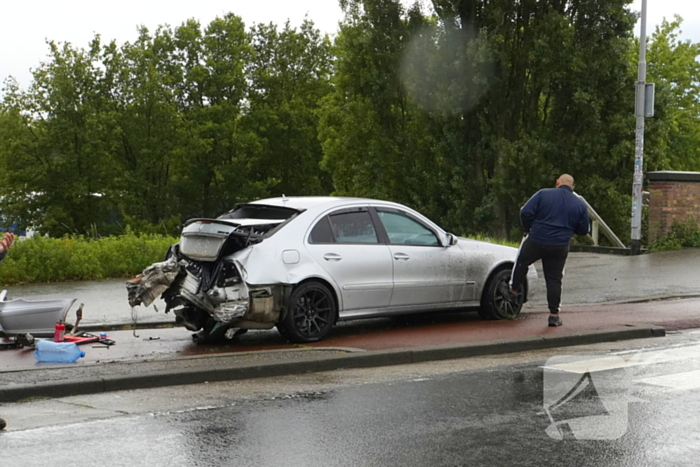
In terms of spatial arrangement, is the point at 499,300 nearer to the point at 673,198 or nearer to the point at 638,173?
the point at 638,173

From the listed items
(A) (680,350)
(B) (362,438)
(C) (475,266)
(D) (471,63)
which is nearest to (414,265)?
(C) (475,266)

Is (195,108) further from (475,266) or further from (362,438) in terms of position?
(362,438)

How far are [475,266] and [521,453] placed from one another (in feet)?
20.0

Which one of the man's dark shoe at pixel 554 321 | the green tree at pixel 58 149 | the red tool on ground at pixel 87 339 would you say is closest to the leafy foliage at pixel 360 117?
the green tree at pixel 58 149

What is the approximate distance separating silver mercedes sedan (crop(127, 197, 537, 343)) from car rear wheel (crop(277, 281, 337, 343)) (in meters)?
0.01

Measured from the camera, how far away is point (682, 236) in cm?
2202

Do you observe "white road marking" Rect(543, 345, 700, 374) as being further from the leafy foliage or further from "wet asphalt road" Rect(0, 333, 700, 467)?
the leafy foliage

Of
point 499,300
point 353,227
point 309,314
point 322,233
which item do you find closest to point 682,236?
point 499,300

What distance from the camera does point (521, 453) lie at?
5.60 m

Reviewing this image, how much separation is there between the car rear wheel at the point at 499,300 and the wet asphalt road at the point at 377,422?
313 centimetres

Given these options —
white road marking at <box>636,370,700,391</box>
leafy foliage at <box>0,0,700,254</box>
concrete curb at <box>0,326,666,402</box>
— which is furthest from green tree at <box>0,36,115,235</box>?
white road marking at <box>636,370,700,391</box>

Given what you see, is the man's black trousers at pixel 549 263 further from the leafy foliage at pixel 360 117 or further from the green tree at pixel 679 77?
the green tree at pixel 679 77

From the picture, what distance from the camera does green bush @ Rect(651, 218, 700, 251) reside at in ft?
71.6

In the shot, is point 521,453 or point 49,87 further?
point 49,87
